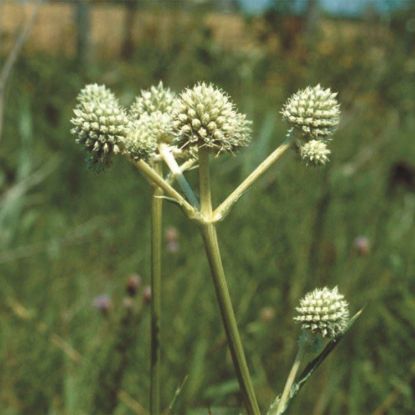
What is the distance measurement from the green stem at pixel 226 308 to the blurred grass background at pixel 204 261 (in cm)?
12

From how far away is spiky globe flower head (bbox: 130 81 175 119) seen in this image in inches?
56.4

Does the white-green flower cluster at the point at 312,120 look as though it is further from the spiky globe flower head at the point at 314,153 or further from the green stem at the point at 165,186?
the green stem at the point at 165,186

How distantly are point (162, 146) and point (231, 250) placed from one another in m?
2.02

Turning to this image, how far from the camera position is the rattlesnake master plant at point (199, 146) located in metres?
1.17

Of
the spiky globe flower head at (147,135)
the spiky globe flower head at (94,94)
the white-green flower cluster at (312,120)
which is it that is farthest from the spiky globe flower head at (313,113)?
the spiky globe flower head at (94,94)

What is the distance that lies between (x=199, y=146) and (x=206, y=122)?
0.05 metres

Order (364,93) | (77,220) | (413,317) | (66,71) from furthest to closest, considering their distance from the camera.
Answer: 1. (66,71)
2. (364,93)
3. (77,220)
4. (413,317)

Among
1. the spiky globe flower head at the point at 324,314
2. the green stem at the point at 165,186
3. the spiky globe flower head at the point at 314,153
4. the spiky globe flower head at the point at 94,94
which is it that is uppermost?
the spiky globe flower head at the point at 94,94

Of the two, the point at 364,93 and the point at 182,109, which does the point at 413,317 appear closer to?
the point at 182,109

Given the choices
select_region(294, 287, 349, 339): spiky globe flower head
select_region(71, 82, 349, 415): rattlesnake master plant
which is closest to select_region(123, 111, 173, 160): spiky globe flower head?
select_region(71, 82, 349, 415): rattlesnake master plant

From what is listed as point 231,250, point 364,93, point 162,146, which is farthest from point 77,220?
point 364,93

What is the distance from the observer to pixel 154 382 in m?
1.21

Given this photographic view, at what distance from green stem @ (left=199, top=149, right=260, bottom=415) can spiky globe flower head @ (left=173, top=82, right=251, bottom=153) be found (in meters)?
0.13

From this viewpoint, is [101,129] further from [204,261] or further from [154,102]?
[204,261]
